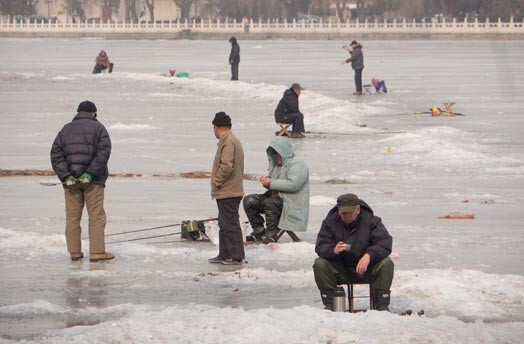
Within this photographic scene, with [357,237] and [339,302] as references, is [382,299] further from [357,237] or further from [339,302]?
[357,237]

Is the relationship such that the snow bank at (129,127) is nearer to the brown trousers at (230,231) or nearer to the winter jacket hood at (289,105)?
the winter jacket hood at (289,105)

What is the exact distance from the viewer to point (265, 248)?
1315cm

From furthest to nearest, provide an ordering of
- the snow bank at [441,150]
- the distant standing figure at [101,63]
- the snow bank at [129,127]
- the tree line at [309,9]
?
the tree line at [309,9] < the distant standing figure at [101,63] < the snow bank at [129,127] < the snow bank at [441,150]

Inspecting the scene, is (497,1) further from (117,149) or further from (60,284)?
(60,284)

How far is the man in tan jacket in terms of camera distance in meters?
12.2

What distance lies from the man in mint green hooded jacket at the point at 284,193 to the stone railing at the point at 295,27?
432ft

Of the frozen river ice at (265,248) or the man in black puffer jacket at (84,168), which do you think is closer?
the frozen river ice at (265,248)

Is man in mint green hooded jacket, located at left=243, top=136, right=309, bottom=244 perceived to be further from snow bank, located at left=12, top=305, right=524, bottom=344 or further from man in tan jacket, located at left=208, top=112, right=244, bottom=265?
snow bank, located at left=12, top=305, right=524, bottom=344

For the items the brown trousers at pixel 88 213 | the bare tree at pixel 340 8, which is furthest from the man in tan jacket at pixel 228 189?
the bare tree at pixel 340 8

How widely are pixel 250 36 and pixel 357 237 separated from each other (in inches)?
5730

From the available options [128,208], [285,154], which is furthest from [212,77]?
[285,154]

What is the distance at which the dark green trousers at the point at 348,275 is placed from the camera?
9531 mm

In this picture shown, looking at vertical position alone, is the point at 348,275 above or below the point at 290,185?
below

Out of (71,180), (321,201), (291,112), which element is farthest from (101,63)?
(71,180)
